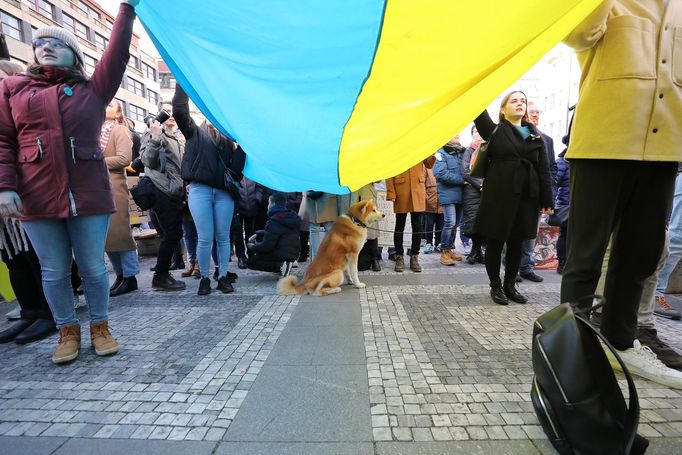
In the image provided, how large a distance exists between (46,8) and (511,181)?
154 feet

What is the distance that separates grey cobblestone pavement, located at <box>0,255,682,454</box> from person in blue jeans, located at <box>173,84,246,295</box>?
81cm

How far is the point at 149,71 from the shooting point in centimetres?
5156

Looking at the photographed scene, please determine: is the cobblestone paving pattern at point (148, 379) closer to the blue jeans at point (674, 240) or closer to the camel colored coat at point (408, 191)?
the camel colored coat at point (408, 191)

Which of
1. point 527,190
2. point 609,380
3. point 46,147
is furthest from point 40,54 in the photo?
point 527,190

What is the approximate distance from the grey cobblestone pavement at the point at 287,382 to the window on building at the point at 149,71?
191 feet

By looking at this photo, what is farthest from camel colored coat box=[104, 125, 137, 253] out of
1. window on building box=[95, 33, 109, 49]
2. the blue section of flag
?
window on building box=[95, 33, 109, 49]

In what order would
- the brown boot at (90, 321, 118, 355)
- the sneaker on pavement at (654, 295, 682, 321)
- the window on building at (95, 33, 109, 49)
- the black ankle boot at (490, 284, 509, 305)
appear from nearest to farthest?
the brown boot at (90, 321, 118, 355) < the sneaker on pavement at (654, 295, 682, 321) < the black ankle boot at (490, 284, 509, 305) < the window on building at (95, 33, 109, 49)

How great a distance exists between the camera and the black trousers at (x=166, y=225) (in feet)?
14.6

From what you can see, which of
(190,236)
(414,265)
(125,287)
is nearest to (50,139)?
(125,287)

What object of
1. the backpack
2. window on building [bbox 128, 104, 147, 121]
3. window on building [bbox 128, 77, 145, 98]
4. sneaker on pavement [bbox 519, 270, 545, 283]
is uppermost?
window on building [bbox 128, 77, 145, 98]

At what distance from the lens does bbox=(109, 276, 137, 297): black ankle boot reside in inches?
168

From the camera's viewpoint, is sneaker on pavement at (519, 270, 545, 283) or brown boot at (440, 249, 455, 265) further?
brown boot at (440, 249, 455, 265)

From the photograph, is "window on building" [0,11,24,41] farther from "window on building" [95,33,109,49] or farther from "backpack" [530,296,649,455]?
"backpack" [530,296,649,455]

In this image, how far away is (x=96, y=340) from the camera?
259cm
